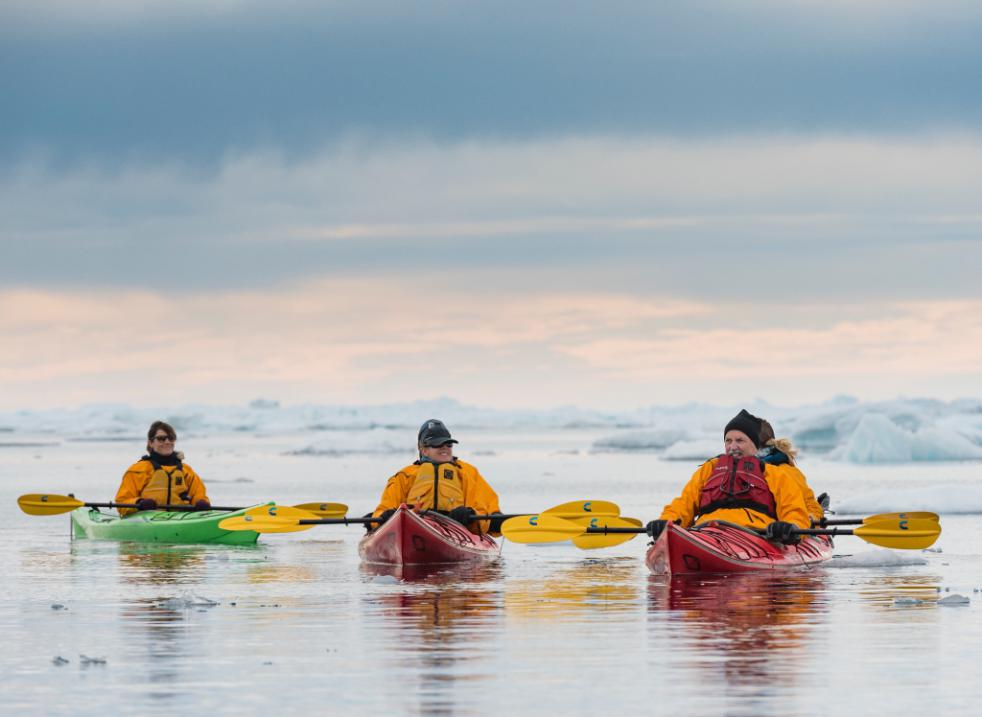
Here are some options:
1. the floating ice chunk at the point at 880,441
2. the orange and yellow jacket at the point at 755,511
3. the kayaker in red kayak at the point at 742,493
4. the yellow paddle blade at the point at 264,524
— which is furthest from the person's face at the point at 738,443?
the floating ice chunk at the point at 880,441

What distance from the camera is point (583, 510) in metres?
14.6

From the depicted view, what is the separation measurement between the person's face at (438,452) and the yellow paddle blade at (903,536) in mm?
3551

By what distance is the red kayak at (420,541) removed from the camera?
44.0ft

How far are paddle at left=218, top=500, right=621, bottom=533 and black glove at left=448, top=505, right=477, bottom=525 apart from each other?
→ 0.06m

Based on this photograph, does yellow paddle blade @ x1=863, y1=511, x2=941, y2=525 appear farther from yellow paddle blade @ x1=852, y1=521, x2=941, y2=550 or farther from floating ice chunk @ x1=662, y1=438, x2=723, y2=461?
floating ice chunk @ x1=662, y1=438, x2=723, y2=461

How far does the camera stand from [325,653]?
27.5 ft

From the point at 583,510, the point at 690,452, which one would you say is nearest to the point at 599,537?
the point at 583,510

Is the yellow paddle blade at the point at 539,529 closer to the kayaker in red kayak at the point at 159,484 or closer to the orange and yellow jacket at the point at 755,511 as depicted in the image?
the orange and yellow jacket at the point at 755,511

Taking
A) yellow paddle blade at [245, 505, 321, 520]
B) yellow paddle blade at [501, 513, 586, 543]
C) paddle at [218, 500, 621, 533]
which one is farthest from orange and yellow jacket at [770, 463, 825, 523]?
yellow paddle blade at [245, 505, 321, 520]

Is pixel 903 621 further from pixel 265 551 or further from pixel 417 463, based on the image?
pixel 265 551

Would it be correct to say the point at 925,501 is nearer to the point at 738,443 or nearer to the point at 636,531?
the point at 636,531

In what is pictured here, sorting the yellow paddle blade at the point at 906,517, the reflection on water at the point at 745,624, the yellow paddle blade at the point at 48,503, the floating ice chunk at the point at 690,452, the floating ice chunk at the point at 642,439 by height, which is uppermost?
the floating ice chunk at the point at 642,439

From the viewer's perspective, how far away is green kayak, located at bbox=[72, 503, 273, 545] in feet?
54.5

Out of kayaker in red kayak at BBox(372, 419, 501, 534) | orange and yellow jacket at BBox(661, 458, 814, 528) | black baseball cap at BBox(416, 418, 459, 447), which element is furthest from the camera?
kayaker in red kayak at BBox(372, 419, 501, 534)
